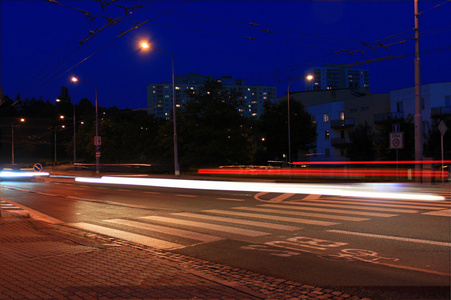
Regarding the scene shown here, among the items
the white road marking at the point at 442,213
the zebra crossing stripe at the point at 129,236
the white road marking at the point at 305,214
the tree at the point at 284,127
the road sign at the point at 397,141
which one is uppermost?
the tree at the point at 284,127

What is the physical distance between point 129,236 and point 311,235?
13.2 ft

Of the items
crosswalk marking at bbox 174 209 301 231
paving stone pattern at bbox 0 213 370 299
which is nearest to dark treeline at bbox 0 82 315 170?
crosswalk marking at bbox 174 209 301 231

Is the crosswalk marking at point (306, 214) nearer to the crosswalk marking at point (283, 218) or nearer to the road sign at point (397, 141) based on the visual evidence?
the crosswalk marking at point (283, 218)

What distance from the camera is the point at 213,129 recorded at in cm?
3478

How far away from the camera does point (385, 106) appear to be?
51031mm

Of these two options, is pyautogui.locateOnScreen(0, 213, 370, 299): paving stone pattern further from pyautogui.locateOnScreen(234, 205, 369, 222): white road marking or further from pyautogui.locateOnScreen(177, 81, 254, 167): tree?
pyautogui.locateOnScreen(177, 81, 254, 167): tree

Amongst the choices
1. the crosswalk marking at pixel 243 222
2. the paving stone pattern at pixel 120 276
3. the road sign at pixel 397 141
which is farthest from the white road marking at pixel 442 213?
the road sign at pixel 397 141

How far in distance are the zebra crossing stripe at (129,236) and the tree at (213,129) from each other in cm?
2332

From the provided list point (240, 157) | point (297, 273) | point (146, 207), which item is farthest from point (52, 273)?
point (240, 157)

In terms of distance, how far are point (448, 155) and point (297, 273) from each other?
32831 mm

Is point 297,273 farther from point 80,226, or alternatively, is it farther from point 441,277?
point 80,226

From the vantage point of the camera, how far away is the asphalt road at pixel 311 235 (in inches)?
222

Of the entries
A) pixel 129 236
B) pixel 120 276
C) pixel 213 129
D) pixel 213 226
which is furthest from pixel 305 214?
pixel 213 129

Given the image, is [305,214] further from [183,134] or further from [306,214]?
[183,134]
